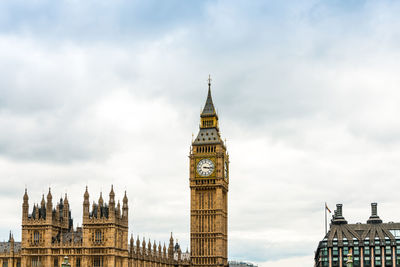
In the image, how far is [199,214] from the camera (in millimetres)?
170500

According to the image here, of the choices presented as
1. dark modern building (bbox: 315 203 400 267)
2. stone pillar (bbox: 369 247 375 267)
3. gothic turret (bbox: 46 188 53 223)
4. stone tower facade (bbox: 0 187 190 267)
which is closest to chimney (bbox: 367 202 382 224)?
dark modern building (bbox: 315 203 400 267)

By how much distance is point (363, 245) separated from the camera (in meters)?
179

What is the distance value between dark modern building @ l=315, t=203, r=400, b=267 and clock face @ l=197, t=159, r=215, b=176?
1523 inches

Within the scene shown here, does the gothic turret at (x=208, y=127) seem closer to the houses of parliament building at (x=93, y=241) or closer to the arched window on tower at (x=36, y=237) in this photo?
the houses of parliament building at (x=93, y=241)

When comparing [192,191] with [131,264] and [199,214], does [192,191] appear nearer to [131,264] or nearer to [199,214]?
[199,214]

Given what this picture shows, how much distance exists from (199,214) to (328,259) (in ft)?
128

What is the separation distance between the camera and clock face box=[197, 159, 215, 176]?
172375 mm

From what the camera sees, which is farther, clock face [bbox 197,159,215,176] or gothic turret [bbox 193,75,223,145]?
gothic turret [bbox 193,75,223,145]

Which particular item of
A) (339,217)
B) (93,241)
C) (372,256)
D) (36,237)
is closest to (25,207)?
(36,237)

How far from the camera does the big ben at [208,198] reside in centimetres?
16812

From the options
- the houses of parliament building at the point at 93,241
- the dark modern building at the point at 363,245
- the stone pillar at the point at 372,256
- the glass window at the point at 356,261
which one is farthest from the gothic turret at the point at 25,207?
the stone pillar at the point at 372,256

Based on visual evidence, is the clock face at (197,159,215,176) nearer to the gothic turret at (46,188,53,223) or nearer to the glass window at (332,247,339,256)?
the glass window at (332,247,339,256)

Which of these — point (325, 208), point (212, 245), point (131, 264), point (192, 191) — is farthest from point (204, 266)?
point (325, 208)

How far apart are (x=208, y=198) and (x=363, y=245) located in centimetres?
4378
